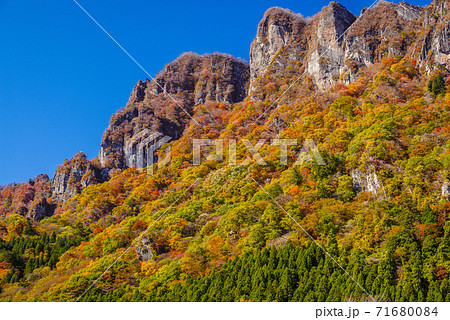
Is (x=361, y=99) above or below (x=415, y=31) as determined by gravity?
below

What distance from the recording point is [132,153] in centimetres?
9681

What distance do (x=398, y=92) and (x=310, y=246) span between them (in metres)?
37.0

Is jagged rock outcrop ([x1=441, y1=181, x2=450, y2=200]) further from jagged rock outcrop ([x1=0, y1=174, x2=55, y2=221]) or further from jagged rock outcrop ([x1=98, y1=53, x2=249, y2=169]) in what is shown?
jagged rock outcrop ([x1=0, y1=174, x2=55, y2=221])

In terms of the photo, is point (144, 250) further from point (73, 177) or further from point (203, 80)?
point (203, 80)

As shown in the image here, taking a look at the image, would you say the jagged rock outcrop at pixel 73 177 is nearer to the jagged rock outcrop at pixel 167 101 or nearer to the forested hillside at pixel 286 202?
the forested hillside at pixel 286 202

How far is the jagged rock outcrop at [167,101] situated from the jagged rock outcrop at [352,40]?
1375 cm

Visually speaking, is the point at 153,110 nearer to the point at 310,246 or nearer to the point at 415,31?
the point at 415,31

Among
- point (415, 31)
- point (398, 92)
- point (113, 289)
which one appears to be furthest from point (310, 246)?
point (415, 31)

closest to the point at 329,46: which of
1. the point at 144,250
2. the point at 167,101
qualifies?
the point at 167,101

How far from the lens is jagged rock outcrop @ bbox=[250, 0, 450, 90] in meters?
67.9

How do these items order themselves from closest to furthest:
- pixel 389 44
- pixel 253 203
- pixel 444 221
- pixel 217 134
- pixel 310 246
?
1. pixel 444 221
2. pixel 310 246
3. pixel 253 203
4. pixel 389 44
5. pixel 217 134

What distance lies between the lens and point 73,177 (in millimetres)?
92625

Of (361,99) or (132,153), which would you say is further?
(132,153)

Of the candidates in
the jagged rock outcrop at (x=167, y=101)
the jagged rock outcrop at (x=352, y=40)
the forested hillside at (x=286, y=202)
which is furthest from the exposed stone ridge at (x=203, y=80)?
the forested hillside at (x=286, y=202)
